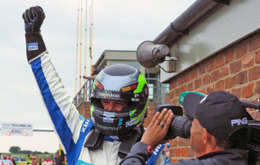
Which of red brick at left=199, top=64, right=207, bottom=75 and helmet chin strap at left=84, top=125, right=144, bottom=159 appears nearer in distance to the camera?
helmet chin strap at left=84, top=125, right=144, bottom=159

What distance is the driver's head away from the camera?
185cm

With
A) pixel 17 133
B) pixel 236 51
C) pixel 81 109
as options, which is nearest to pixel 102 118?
pixel 236 51

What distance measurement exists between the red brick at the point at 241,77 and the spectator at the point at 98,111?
0.87 meters

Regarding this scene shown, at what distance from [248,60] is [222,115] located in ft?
5.41

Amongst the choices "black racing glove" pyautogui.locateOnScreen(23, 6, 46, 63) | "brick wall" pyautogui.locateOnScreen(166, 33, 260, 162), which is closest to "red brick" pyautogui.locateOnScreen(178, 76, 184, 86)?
"brick wall" pyautogui.locateOnScreen(166, 33, 260, 162)

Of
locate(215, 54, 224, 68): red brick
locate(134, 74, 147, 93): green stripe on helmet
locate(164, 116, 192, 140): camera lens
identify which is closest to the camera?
locate(164, 116, 192, 140): camera lens

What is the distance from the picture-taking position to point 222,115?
186 cm

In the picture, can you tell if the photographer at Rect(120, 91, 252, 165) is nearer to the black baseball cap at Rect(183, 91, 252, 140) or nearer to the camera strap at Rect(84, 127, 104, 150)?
the black baseball cap at Rect(183, 91, 252, 140)

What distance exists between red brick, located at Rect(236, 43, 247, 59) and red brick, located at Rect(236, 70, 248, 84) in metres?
0.15

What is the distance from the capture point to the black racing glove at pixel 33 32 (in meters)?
3.12

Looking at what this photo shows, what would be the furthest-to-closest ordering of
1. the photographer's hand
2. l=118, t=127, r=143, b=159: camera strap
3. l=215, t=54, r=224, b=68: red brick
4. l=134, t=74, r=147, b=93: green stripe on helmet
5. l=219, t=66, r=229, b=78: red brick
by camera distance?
l=215, t=54, r=224, b=68: red brick
l=219, t=66, r=229, b=78: red brick
l=134, t=74, r=147, b=93: green stripe on helmet
l=118, t=127, r=143, b=159: camera strap
the photographer's hand

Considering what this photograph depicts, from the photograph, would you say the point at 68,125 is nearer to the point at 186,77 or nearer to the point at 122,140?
the point at 122,140

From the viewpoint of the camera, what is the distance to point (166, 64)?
4988 mm

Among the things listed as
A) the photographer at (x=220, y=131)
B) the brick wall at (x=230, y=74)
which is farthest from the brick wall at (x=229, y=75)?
the photographer at (x=220, y=131)
